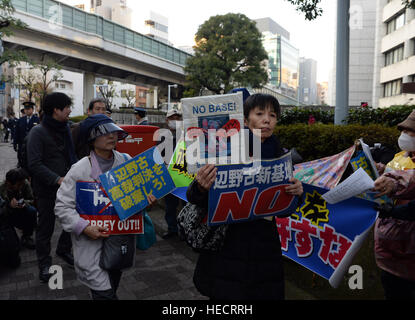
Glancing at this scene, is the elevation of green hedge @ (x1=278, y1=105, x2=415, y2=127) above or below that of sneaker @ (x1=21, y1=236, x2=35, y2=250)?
above

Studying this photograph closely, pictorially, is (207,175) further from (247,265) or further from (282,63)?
(282,63)

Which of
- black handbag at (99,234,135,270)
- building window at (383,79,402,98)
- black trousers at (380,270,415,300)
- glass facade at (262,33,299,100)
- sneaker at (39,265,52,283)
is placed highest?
glass facade at (262,33,299,100)

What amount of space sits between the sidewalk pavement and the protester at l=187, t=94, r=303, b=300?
174 cm

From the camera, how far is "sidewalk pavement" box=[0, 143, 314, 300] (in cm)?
376

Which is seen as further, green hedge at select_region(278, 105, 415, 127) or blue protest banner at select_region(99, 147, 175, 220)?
green hedge at select_region(278, 105, 415, 127)

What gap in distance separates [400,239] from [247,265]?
1070mm

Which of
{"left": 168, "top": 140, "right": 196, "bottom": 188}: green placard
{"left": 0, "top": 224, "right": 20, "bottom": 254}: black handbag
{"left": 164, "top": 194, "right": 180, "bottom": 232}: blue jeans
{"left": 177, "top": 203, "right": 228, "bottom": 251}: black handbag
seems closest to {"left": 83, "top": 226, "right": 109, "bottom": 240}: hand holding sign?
{"left": 177, "top": 203, "right": 228, "bottom": 251}: black handbag

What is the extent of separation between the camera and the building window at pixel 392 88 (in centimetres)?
4091

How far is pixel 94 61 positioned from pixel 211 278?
33866 millimetres

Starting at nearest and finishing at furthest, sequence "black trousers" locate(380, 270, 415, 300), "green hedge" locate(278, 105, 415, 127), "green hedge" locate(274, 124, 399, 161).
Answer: "black trousers" locate(380, 270, 415, 300)
"green hedge" locate(274, 124, 399, 161)
"green hedge" locate(278, 105, 415, 127)

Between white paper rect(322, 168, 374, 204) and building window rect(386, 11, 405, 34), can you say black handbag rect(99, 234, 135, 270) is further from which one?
building window rect(386, 11, 405, 34)

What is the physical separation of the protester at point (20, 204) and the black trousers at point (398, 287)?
4.62 m

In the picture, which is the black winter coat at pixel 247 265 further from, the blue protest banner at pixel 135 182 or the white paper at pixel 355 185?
the blue protest banner at pixel 135 182
